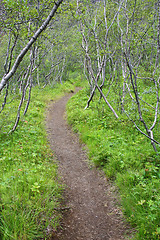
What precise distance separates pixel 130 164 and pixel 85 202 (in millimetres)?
1615

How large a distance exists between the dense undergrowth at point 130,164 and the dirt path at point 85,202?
331 mm

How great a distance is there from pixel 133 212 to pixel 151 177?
1000 mm

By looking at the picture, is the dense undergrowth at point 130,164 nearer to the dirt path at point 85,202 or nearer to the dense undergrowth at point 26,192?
the dirt path at point 85,202

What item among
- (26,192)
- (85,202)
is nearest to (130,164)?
(85,202)

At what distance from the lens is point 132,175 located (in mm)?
4219

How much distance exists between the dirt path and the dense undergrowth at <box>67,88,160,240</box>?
0.33 metres

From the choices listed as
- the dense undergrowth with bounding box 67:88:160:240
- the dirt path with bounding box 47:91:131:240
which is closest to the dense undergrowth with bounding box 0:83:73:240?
the dirt path with bounding box 47:91:131:240

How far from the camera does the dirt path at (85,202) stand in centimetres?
338

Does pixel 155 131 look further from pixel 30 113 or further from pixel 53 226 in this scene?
pixel 30 113

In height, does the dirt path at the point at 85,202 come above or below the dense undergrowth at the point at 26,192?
below

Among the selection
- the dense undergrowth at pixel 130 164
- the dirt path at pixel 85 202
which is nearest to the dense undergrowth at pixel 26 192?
the dirt path at pixel 85 202

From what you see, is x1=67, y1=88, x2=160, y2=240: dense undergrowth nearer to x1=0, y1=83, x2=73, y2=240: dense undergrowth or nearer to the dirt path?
the dirt path

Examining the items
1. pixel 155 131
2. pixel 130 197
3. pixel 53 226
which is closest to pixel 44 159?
pixel 53 226

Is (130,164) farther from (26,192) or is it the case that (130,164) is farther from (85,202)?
(26,192)
